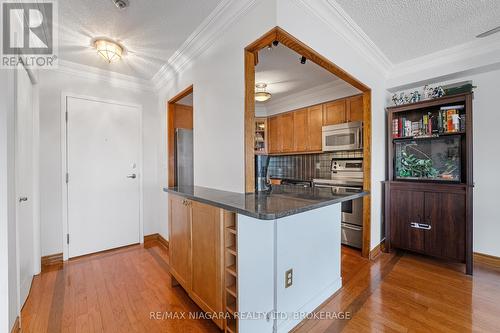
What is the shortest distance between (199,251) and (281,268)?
2.01 ft

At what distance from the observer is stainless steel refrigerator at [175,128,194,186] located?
2951 mm

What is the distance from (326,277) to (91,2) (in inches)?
116

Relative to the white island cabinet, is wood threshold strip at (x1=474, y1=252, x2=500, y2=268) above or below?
below

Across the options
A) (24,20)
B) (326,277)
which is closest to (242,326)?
(326,277)

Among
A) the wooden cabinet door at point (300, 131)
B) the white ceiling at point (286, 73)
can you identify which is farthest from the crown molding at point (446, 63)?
the wooden cabinet door at point (300, 131)

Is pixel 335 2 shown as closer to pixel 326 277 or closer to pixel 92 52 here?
pixel 326 277

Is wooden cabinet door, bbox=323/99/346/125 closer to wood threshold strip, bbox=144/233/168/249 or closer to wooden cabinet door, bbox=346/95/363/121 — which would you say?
wooden cabinet door, bbox=346/95/363/121

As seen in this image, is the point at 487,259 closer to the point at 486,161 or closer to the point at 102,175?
the point at 486,161

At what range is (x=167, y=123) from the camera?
2990 millimetres

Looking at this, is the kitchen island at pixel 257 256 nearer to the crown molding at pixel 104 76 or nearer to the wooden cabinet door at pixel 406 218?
the wooden cabinet door at pixel 406 218

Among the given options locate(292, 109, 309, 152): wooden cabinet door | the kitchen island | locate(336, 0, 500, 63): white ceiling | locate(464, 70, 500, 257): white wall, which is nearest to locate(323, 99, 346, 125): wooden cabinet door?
locate(292, 109, 309, 152): wooden cabinet door

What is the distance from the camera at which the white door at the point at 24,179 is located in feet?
5.63

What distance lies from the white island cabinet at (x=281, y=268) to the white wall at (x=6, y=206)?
1.50 meters

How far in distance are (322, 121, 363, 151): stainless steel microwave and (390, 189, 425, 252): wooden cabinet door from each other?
32.3 inches
